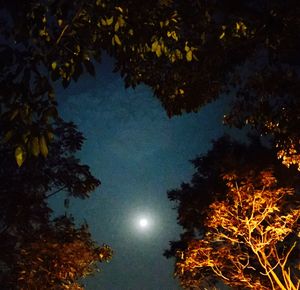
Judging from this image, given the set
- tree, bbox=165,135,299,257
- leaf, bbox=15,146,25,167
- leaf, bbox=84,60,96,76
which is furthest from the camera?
tree, bbox=165,135,299,257

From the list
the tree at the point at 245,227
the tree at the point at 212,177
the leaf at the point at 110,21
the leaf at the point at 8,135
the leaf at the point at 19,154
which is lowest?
the leaf at the point at 19,154

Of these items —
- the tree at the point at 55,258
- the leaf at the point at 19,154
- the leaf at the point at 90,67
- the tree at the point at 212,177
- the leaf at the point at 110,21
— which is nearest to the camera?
the leaf at the point at 19,154

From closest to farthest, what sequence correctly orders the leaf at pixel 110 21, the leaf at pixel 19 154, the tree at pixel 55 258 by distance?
the leaf at pixel 19 154 < the leaf at pixel 110 21 < the tree at pixel 55 258

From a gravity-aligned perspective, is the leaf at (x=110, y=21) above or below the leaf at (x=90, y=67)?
above

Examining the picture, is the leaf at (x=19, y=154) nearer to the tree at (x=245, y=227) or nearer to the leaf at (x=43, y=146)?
the leaf at (x=43, y=146)

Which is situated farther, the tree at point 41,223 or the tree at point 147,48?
the tree at point 41,223

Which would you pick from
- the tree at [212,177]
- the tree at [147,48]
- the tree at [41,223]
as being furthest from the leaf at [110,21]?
the tree at [212,177]

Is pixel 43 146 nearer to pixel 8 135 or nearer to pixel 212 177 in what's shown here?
pixel 8 135

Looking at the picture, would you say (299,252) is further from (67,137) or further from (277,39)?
(277,39)

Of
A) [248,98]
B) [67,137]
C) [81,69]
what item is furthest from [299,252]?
[81,69]

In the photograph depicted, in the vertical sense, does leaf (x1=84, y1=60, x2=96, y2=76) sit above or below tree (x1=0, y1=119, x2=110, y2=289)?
below

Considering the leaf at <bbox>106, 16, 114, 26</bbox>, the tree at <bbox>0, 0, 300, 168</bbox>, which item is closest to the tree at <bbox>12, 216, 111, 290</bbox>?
the tree at <bbox>0, 0, 300, 168</bbox>

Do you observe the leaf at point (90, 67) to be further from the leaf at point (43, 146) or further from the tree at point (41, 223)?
the tree at point (41, 223)

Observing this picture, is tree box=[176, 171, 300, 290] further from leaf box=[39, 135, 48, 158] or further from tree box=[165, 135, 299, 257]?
leaf box=[39, 135, 48, 158]
